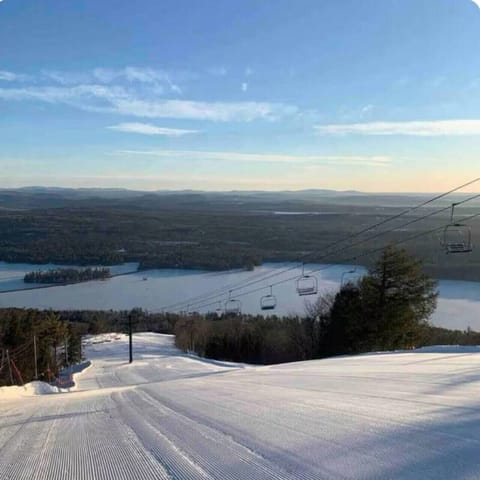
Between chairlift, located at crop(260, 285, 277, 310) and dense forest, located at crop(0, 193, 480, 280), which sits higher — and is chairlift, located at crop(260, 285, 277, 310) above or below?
below

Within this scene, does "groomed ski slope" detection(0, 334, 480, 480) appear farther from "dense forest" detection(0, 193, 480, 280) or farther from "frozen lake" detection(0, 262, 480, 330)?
"dense forest" detection(0, 193, 480, 280)

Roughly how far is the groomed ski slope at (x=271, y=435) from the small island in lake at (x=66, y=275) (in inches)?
2595

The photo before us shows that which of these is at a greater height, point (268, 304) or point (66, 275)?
point (66, 275)

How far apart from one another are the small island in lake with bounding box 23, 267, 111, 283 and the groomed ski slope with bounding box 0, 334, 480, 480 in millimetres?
65912

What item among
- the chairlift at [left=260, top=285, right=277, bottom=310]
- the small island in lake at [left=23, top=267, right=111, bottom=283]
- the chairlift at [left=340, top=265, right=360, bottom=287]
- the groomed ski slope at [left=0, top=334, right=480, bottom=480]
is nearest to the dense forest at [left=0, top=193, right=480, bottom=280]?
the small island in lake at [left=23, top=267, right=111, bottom=283]

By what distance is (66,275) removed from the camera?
71.4 metres

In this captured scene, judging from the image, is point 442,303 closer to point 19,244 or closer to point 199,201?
point 19,244

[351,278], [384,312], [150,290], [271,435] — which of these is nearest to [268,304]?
[351,278]

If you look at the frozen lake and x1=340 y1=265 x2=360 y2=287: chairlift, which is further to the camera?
the frozen lake

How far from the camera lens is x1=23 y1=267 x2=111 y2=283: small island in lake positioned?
2717 inches

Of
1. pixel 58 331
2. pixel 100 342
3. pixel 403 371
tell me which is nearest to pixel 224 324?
pixel 58 331

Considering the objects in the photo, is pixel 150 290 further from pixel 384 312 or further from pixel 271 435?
pixel 271 435

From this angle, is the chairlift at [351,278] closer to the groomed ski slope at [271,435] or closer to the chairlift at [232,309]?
the chairlift at [232,309]

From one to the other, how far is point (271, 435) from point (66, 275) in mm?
70952
